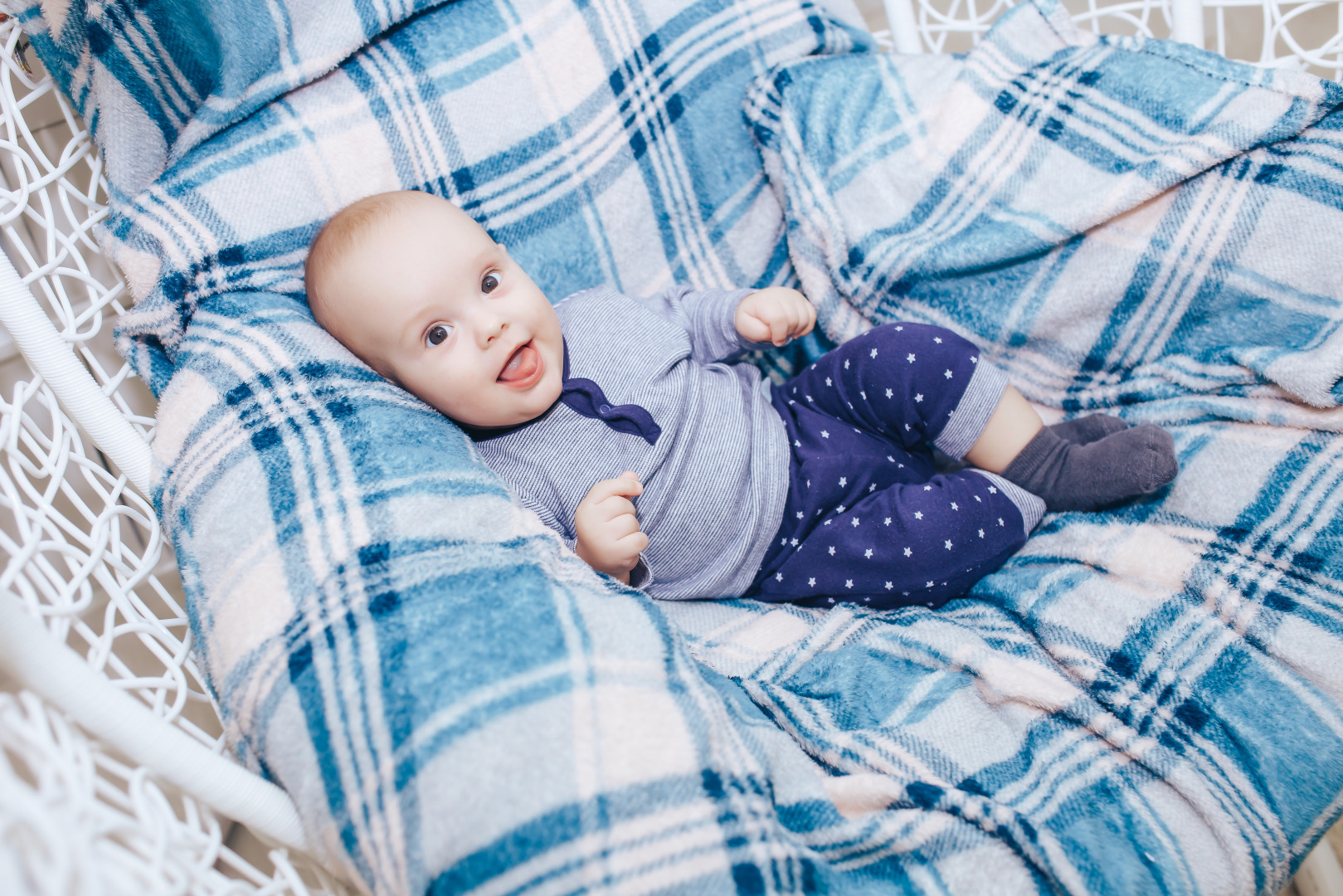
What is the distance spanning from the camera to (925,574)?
89 cm

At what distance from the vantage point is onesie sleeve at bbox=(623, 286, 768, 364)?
3.29 feet

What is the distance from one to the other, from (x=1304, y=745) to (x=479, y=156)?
→ 3.31 feet

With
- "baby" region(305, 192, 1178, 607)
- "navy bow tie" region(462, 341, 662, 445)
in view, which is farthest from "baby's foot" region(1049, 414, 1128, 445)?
"navy bow tie" region(462, 341, 662, 445)

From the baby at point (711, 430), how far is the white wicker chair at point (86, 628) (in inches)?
9.4

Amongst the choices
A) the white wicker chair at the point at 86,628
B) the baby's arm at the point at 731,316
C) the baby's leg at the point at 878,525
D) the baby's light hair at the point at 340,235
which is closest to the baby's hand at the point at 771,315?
the baby's arm at the point at 731,316

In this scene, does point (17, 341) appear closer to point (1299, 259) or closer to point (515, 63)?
point (515, 63)

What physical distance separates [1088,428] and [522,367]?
0.65m

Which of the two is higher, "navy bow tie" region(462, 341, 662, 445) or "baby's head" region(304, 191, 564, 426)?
"baby's head" region(304, 191, 564, 426)

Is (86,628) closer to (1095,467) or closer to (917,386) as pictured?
(917,386)

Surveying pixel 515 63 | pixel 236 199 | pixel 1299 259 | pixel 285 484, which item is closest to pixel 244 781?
pixel 285 484

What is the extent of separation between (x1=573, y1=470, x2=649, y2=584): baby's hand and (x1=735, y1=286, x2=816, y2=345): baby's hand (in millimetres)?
272

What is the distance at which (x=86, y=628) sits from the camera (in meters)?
0.65

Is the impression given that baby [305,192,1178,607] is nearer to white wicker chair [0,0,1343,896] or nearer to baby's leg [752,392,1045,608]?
baby's leg [752,392,1045,608]

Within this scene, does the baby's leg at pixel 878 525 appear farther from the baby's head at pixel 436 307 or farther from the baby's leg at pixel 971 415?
the baby's head at pixel 436 307
